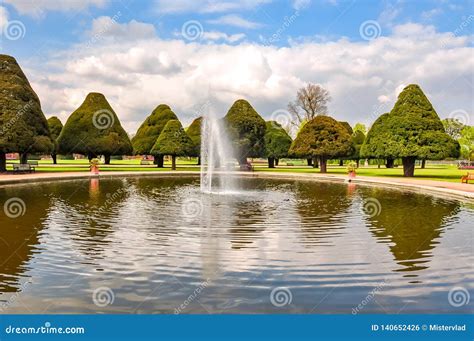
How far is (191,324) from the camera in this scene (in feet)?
19.4

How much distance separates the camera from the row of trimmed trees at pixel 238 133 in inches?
1524

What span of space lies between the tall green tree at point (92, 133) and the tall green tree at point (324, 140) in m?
24.7

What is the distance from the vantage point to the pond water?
6.69 metres

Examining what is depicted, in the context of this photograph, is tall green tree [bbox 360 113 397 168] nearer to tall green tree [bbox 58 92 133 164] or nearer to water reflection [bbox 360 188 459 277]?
water reflection [bbox 360 188 459 277]

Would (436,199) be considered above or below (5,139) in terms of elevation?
below

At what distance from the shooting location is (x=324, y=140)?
4978cm

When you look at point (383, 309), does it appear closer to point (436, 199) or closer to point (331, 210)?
point (331, 210)

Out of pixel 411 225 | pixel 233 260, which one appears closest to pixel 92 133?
pixel 411 225

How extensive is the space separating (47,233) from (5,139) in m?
29.5

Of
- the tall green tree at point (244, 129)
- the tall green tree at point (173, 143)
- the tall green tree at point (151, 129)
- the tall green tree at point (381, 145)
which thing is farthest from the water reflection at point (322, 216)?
the tall green tree at point (151, 129)

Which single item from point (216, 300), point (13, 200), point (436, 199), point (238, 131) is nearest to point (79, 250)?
point (216, 300)

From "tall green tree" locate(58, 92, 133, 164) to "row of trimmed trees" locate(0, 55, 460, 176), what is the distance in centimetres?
13

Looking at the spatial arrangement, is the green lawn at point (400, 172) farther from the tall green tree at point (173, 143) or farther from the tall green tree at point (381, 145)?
the tall green tree at point (173, 143)

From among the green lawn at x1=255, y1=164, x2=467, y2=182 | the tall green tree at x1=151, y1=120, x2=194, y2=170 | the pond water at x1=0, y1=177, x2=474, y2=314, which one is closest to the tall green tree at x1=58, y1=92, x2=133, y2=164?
the tall green tree at x1=151, y1=120, x2=194, y2=170
